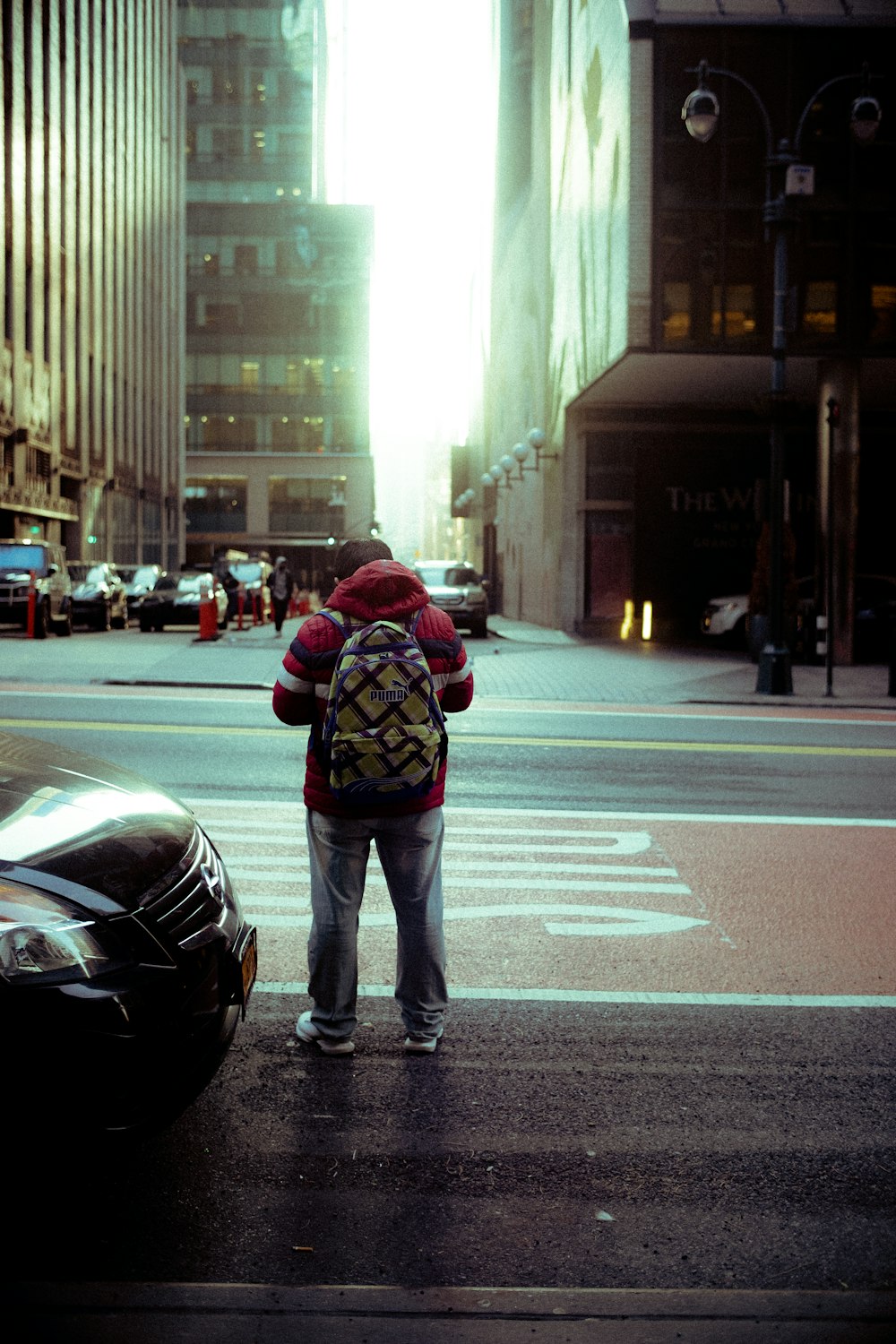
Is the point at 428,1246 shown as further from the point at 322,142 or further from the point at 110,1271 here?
the point at 322,142

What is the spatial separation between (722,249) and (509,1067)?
21.4 meters

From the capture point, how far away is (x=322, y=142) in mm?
116562

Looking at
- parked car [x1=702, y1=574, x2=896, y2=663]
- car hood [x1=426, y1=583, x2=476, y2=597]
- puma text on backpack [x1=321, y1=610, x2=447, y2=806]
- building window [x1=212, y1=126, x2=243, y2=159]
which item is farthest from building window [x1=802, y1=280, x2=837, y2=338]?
building window [x1=212, y1=126, x2=243, y2=159]

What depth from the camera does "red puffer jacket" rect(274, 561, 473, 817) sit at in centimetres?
423

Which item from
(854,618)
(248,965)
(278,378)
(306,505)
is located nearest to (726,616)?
(854,618)

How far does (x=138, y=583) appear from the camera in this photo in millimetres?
41781

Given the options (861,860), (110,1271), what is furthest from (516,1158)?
(861,860)

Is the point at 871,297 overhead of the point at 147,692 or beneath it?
overhead

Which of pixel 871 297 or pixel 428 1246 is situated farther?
pixel 871 297

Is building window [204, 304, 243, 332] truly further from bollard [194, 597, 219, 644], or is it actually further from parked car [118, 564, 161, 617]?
bollard [194, 597, 219, 644]

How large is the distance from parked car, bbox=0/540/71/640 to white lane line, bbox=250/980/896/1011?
78.2 feet

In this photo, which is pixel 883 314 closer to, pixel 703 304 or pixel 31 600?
pixel 703 304

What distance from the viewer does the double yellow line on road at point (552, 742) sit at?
12.2m

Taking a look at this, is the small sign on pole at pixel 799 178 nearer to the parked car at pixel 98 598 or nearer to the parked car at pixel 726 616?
the parked car at pixel 726 616
